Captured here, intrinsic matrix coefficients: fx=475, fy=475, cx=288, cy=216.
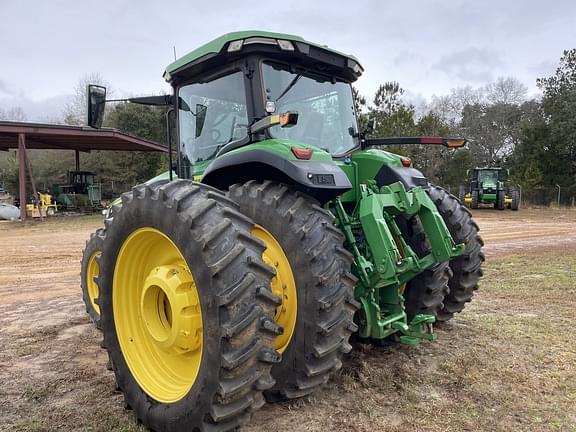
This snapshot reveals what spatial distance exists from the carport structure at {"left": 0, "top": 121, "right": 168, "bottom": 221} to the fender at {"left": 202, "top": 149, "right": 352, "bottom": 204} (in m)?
16.1

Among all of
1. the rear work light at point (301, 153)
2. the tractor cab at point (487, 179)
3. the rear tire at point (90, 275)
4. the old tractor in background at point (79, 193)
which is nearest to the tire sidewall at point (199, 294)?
the rear work light at point (301, 153)

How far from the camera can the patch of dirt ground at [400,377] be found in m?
2.90

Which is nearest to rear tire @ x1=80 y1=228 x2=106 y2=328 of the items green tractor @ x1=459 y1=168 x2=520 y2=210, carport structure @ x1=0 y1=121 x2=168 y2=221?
carport structure @ x1=0 y1=121 x2=168 y2=221

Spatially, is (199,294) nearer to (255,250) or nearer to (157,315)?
(255,250)

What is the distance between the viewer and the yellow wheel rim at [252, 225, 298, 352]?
2.96 m

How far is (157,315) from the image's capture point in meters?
3.06

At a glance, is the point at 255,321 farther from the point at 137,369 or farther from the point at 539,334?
the point at 539,334

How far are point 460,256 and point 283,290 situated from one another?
6.93 ft

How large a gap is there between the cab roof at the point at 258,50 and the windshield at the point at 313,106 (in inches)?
5.4

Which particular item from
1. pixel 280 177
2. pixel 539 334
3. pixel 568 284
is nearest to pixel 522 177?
pixel 568 284

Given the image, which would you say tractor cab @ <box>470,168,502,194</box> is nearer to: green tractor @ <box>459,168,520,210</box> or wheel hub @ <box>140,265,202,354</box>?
green tractor @ <box>459,168,520,210</box>

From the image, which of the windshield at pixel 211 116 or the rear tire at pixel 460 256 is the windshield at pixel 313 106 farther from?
the rear tire at pixel 460 256

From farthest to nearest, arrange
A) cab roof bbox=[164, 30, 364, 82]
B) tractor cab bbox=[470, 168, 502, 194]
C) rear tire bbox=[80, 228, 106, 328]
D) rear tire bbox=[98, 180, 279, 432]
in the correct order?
1. tractor cab bbox=[470, 168, 502, 194]
2. rear tire bbox=[80, 228, 106, 328]
3. cab roof bbox=[164, 30, 364, 82]
4. rear tire bbox=[98, 180, 279, 432]

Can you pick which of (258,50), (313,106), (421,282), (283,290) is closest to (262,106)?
(258,50)
